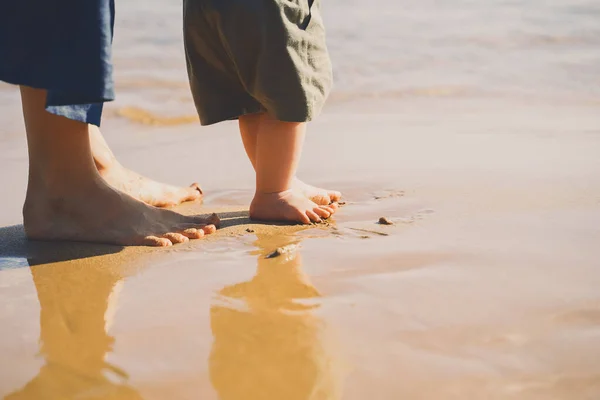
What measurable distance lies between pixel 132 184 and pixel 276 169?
1.55 feet

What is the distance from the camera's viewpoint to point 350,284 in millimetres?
1523

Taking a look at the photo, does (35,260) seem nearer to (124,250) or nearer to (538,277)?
(124,250)

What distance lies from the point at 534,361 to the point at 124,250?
1.03 meters

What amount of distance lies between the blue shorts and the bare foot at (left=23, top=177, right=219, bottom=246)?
278mm

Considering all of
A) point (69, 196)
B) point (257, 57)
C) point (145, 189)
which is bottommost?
point (145, 189)

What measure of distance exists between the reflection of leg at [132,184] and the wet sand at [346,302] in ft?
0.21

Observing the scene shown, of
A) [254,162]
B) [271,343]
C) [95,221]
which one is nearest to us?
[271,343]

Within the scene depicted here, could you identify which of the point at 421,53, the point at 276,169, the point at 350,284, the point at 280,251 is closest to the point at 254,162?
the point at 276,169

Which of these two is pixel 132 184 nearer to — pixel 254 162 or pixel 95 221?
pixel 254 162

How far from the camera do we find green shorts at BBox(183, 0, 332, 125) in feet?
7.12

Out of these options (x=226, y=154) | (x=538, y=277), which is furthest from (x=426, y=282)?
(x=226, y=154)

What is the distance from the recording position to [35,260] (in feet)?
5.84

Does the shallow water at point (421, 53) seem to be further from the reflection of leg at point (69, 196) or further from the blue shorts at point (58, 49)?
the blue shorts at point (58, 49)

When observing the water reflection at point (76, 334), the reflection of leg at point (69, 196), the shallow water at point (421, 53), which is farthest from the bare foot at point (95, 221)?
the shallow water at point (421, 53)
